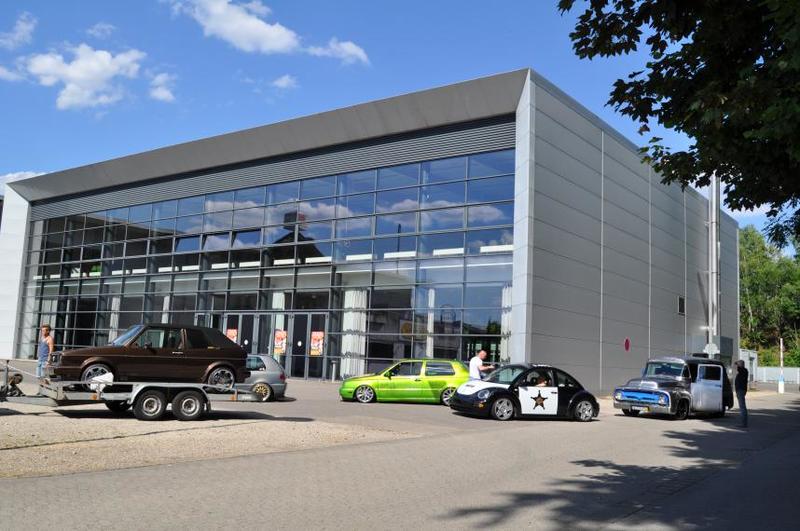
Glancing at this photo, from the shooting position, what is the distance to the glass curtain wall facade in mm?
26391

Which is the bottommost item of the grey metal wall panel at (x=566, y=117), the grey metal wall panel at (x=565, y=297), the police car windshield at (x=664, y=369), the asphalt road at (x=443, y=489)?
the asphalt road at (x=443, y=489)

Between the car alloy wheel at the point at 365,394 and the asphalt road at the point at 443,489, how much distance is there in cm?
685

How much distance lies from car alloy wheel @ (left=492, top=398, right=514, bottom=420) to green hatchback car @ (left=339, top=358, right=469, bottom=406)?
335 cm

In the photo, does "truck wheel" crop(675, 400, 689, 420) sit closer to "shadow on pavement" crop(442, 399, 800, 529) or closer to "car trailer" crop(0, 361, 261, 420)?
"shadow on pavement" crop(442, 399, 800, 529)

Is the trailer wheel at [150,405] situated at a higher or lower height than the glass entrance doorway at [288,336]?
lower

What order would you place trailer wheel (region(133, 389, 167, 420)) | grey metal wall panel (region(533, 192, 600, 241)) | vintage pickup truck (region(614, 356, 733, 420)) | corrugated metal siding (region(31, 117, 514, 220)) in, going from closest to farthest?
1. trailer wheel (region(133, 389, 167, 420))
2. vintage pickup truck (region(614, 356, 733, 420))
3. grey metal wall panel (region(533, 192, 600, 241))
4. corrugated metal siding (region(31, 117, 514, 220))

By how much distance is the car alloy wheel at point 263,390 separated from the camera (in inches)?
753

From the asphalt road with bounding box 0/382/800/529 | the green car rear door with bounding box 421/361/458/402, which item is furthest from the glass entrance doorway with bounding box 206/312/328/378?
the asphalt road with bounding box 0/382/800/529

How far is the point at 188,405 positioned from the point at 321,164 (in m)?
18.8

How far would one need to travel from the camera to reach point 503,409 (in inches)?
666

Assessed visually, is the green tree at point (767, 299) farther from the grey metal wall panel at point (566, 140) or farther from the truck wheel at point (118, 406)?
the truck wheel at point (118, 406)

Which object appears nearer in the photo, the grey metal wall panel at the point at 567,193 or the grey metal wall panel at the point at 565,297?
the grey metal wall panel at the point at 565,297

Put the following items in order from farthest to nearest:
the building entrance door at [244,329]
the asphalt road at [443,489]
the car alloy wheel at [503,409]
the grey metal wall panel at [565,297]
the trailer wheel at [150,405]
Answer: the building entrance door at [244,329]
the grey metal wall panel at [565,297]
the car alloy wheel at [503,409]
the trailer wheel at [150,405]
the asphalt road at [443,489]

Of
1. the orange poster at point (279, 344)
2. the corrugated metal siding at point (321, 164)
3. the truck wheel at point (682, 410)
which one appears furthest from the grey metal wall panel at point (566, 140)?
the orange poster at point (279, 344)
